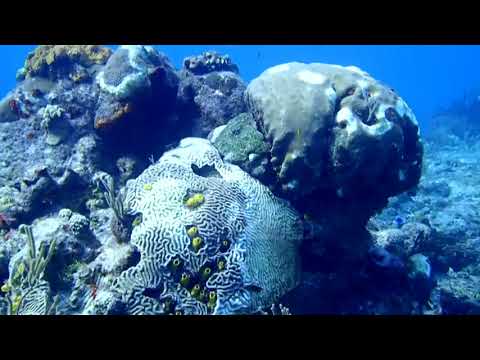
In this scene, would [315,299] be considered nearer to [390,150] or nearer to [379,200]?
[379,200]

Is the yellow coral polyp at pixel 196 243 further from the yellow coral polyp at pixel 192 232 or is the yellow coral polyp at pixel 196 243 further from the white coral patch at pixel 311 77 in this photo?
the white coral patch at pixel 311 77

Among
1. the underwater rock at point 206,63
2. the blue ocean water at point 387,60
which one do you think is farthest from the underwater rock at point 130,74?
the blue ocean water at point 387,60

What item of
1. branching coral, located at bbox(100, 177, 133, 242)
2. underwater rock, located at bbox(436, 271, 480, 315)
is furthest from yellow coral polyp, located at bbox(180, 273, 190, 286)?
underwater rock, located at bbox(436, 271, 480, 315)

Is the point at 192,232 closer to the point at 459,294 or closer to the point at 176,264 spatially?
the point at 176,264

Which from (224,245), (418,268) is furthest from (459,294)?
(224,245)

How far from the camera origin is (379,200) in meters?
6.99

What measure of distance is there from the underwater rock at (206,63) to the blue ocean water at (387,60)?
181ft

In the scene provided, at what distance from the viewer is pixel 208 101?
8.77 metres

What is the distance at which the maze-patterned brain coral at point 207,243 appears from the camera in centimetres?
516

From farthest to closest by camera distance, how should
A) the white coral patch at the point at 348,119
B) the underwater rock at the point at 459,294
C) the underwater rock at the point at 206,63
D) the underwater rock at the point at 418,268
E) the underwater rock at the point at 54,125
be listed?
the underwater rock at the point at 206,63, the underwater rock at the point at 54,125, the underwater rock at the point at 459,294, the underwater rock at the point at 418,268, the white coral patch at the point at 348,119

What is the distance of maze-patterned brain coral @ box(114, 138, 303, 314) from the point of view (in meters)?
5.16

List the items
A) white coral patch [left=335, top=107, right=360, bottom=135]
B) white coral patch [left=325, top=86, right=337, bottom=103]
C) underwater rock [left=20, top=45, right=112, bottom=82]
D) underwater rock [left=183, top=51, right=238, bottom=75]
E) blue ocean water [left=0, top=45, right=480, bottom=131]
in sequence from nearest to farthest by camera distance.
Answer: white coral patch [left=335, top=107, right=360, bottom=135], white coral patch [left=325, top=86, right=337, bottom=103], underwater rock [left=20, top=45, right=112, bottom=82], underwater rock [left=183, top=51, right=238, bottom=75], blue ocean water [left=0, top=45, right=480, bottom=131]

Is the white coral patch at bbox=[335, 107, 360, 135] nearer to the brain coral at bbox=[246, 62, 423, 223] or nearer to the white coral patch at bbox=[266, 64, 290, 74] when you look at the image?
the brain coral at bbox=[246, 62, 423, 223]

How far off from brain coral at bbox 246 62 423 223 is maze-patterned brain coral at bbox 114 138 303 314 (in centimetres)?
74
